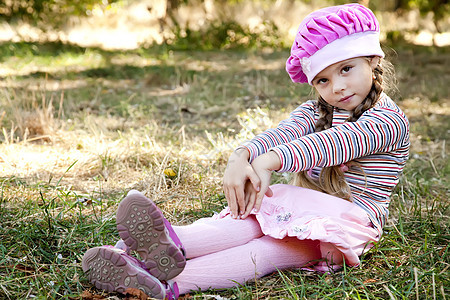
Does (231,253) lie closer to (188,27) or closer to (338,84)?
(338,84)

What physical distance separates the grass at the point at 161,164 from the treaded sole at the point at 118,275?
0.25 ft

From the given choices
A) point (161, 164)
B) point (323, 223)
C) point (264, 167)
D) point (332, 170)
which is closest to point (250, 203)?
point (264, 167)

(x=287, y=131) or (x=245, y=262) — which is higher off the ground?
(x=287, y=131)

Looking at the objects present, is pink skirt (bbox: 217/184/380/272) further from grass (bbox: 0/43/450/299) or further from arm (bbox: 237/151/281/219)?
arm (bbox: 237/151/281/219)

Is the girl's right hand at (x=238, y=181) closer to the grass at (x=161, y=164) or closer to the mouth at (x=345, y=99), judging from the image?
the grass at (x=161, y=164)

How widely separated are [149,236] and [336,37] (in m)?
1.10

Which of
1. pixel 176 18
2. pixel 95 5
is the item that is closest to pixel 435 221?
pixel 95 5

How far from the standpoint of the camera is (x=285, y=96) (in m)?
5.41

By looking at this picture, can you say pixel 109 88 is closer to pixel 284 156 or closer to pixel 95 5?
pixel 95 5

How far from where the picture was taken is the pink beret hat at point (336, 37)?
6.85ft

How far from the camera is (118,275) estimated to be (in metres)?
1.88

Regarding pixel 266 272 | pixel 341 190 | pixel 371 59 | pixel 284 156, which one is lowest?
pixel 266 272

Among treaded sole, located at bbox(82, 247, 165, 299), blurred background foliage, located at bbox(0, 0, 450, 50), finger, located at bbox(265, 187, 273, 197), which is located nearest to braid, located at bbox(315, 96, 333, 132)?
finger, located at bbox(265, 187, 273, 197)

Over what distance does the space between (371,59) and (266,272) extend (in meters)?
1.02
